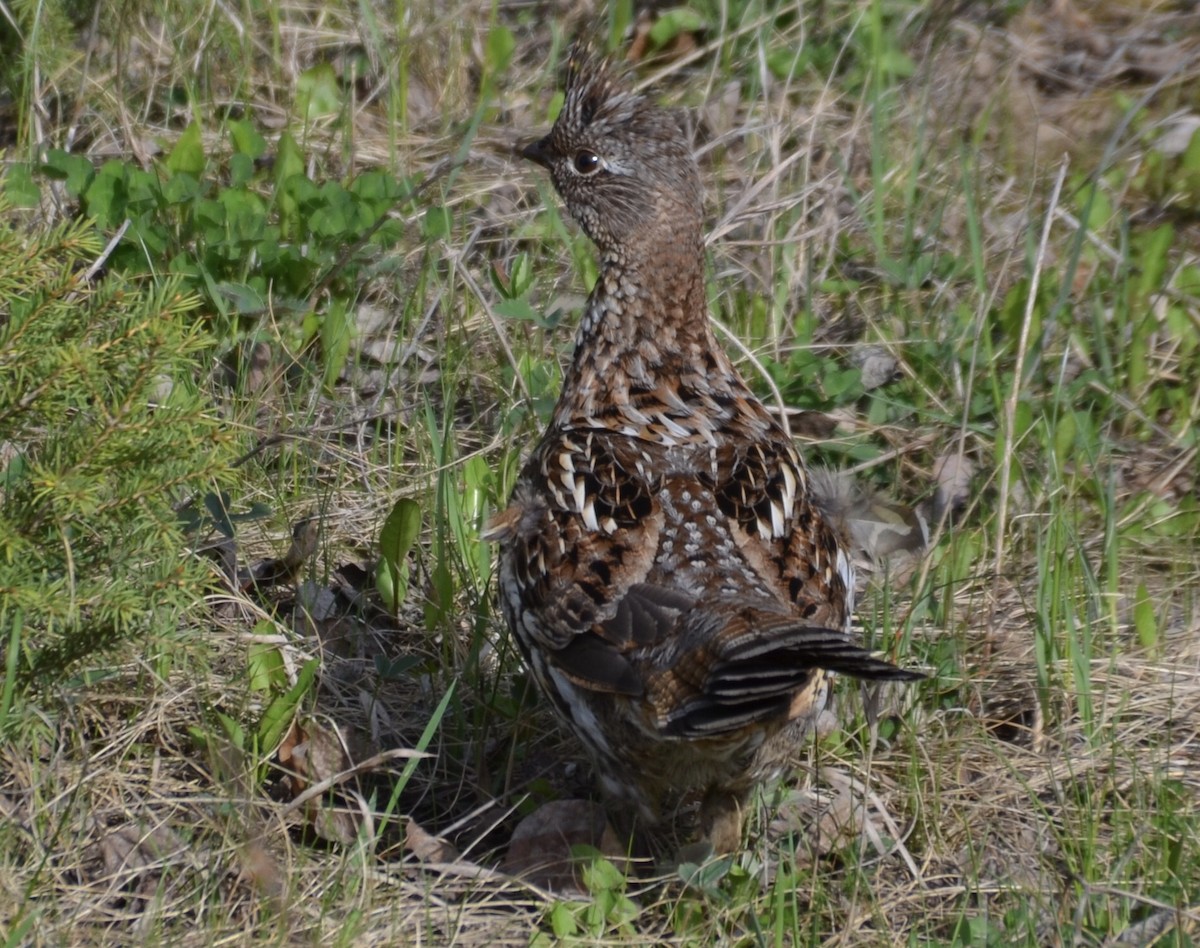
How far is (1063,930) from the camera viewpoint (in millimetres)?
3520

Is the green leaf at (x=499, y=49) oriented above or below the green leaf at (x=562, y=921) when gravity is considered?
above

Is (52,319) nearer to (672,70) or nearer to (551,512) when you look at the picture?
(551,512)

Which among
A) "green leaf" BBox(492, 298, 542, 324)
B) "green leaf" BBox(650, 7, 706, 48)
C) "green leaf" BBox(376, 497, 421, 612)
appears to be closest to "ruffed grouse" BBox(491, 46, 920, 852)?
"green leaf" BBox(376, 497, 421, 612)

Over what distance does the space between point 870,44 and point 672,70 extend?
Answer: 891 millimetres

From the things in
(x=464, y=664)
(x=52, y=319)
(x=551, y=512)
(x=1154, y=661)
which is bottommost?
(x=464, y=664)

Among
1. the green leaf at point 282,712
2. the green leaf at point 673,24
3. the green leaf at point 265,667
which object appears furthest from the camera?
the green leaf at point 673,24

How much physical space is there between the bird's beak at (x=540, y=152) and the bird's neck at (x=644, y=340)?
56 centimetres

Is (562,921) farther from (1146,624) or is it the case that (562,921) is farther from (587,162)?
(587,162)

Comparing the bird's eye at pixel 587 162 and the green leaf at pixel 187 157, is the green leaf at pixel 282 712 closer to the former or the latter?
the bird's eye at pixel 587 162

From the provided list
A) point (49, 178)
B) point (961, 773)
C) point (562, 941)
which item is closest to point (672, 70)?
point (49, 178)

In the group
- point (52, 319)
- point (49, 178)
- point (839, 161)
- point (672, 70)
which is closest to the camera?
point (52, 319)

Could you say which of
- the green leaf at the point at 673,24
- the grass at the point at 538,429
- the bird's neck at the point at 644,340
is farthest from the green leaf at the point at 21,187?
the green leaf at the point at 673,24

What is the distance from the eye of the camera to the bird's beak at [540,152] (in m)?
4.90

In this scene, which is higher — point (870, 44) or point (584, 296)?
point (870, 44)
